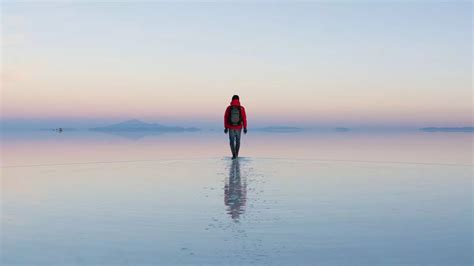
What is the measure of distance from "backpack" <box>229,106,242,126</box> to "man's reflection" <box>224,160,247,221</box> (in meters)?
5.95

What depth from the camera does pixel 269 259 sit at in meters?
6.36

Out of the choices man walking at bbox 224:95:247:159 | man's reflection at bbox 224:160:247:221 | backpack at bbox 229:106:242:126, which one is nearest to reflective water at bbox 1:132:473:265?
man's reflection at bbox 224:160:247:221

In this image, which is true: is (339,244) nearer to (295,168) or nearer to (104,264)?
(104,264)

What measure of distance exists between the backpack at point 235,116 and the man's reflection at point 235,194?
5.95 meters

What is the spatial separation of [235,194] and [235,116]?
1078 cm

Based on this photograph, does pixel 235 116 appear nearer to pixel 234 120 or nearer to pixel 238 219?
pixel 234 120

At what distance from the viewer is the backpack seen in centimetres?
2233

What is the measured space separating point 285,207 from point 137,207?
122 inches

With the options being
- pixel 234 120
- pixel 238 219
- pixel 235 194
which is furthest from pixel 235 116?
pixel 238 219

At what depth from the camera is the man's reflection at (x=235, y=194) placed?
9622 millimetres

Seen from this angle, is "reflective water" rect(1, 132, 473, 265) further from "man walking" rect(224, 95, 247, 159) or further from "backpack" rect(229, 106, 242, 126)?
"backpack" rect(229, 106, 242, 126)

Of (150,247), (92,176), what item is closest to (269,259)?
(150,247)

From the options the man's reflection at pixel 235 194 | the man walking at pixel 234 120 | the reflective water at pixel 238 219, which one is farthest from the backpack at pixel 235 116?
the reflective water at pixel 238 219

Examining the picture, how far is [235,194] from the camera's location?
11.8 meters
